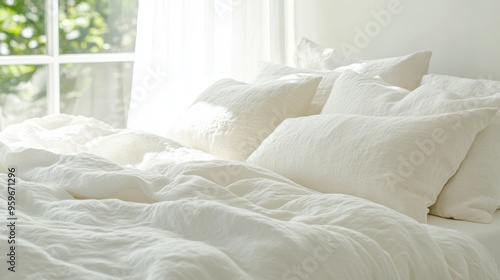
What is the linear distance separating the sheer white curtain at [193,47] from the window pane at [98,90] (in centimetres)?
35

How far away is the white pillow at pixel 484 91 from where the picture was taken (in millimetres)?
2359

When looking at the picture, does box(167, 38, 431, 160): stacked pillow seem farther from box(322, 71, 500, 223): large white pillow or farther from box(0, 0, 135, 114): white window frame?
box(0, 0, 135, 114): white window frame

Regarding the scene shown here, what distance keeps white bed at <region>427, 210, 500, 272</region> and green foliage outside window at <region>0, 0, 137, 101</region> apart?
2465 millimetres

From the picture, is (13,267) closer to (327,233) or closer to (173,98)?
(327,233)

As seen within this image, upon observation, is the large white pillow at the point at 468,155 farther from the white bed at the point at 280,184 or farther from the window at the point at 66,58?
the window at the point at 66,58

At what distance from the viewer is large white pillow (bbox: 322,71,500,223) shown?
7.61 ft

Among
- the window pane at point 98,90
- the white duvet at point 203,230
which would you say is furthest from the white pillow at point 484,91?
the window pane at point 98,90

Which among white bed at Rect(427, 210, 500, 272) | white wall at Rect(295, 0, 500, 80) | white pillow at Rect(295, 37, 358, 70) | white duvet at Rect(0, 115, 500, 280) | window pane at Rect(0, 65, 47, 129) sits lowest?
window pane at Rect(0, 65, 47, 129)

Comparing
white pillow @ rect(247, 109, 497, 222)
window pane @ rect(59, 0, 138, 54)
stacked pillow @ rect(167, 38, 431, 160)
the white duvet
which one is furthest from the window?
white pillow @ rect(247, 109, 497, 222)

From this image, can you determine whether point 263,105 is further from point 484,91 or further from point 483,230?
point 483,230

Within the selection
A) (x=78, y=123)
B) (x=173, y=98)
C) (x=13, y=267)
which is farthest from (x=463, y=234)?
(x=173, y=98)

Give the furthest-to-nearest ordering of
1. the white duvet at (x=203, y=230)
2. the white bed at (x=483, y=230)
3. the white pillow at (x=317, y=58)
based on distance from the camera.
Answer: the white pillow at (x=317, y=58) → the white bed at (x=483, y=230) → the white duvet at (x=203, y=230)

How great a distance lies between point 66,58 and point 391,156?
238 centimetres

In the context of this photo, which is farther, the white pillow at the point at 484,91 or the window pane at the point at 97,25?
the window pane at the point at 97,25
